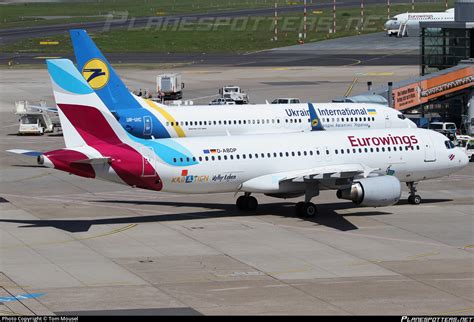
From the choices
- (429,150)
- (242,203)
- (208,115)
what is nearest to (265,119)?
(208,115)

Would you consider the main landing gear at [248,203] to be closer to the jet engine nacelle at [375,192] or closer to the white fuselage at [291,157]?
the white fuselage at [291,157]

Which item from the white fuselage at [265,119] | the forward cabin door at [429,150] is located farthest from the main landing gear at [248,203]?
the white fuselage at [265,119]

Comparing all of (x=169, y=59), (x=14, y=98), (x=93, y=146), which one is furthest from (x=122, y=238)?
(x=169, y=59)

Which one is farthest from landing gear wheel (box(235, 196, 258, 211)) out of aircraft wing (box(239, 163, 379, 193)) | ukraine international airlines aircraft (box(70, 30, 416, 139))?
ukraine international airlines aircraft (box(70, 30, 416, 139))

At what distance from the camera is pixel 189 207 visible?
202 ft

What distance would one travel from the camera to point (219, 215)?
195 ft

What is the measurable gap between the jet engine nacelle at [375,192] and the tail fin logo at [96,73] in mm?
25122

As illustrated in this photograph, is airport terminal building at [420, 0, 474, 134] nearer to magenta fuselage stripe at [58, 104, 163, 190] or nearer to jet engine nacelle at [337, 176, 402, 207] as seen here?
jet engine nacelle at [337, 176, 402, 207]

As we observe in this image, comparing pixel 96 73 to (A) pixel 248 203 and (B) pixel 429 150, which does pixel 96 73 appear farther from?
(B) pixel 429 150

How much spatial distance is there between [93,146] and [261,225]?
974 centimetres

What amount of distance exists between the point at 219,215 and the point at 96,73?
20.6 metres

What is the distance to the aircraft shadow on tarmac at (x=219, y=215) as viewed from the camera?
56375 mm

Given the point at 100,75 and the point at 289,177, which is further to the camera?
the point at 100,75

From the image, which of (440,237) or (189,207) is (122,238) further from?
(440,237)
